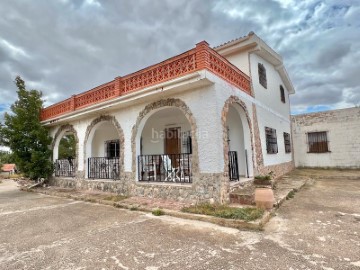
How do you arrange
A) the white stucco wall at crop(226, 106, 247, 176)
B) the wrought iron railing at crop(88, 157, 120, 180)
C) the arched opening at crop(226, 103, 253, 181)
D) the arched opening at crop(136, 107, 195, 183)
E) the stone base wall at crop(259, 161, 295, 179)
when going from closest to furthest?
the arched opening at crop(226, 103, 253, 181)
the white stucco wall at crop(226, 106, 247, 176)
the stone base wall at crop(259, 161, 295, 179)
the wrought iron railing at crop(88, 157, 120, 180)
the arched opening at crop(136, 107, 195, 183)

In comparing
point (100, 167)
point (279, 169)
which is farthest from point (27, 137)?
point (279, 169)

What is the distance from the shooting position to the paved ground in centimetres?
296

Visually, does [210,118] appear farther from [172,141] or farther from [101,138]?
[101,138]

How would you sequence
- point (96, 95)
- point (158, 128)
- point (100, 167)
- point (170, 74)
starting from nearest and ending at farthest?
point (170, 74), point (96, 95), point (100, 167), point (158, 128)

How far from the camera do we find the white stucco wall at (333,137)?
42.6ft

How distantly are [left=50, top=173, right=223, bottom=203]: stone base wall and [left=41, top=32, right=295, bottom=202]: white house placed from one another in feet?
0.10

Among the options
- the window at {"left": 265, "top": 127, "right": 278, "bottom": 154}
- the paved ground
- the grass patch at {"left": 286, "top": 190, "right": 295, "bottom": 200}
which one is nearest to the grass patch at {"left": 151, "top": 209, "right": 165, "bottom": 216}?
the paved ground

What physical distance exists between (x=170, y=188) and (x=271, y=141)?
633 cm

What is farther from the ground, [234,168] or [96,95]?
[96,95]

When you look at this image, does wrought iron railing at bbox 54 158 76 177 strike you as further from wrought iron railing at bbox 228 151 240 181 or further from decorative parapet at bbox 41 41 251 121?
wrought iron railing at bbox 228 151 240 181

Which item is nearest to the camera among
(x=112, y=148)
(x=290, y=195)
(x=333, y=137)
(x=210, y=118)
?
(x=210, y=118)

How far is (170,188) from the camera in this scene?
6707 millimetres

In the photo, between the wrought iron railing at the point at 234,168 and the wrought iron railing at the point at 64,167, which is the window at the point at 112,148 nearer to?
the wrought iron railing at the point at 64,167

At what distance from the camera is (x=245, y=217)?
4.52 meters
